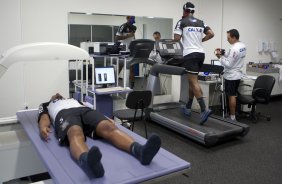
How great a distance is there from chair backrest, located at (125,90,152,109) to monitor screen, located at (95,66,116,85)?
143 cm

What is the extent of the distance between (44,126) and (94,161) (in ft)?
3.52

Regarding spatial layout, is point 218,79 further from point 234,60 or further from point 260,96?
point 260,96

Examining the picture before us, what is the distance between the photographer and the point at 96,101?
14.8ft

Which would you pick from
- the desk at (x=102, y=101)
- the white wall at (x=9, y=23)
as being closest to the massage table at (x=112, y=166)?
the desk at (x=102, y=101)

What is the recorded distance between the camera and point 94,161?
1.83 metres

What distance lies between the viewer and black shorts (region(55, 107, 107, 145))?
2.48 meters

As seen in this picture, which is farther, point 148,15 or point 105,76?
point 148,15

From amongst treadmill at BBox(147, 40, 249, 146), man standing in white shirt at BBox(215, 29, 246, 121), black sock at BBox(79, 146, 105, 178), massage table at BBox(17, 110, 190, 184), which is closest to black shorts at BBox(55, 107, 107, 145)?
massage table at BBox(17, 110, 190, 184)

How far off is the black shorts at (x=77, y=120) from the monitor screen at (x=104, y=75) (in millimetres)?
1939

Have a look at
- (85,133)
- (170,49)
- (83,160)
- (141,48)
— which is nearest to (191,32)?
(170,49)

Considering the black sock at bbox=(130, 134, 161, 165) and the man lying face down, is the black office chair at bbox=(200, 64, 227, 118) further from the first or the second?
the black sock at bbox=(130, 134, 161, 165)

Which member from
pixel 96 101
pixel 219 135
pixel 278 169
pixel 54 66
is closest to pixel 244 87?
pixel 219 135

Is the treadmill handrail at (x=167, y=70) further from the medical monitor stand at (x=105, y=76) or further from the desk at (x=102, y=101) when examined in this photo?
the medical monitor stand at (x=105, y=76)

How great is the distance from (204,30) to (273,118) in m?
2.40
